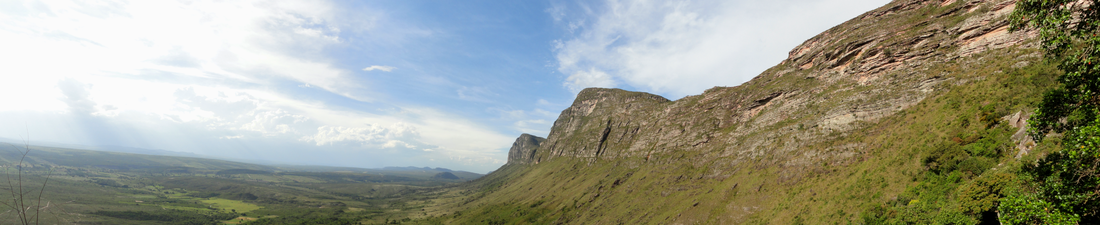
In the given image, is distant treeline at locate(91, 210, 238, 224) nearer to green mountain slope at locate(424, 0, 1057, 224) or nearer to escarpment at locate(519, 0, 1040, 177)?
green mountain slope at locate(424, 0, 1057, 224)

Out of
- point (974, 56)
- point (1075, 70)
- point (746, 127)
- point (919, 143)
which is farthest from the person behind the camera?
point (746, 127)

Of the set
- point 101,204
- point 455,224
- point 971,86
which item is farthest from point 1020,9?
point 101,204

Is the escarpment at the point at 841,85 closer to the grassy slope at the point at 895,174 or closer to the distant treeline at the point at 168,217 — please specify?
the grassy slope at the point at 895,174

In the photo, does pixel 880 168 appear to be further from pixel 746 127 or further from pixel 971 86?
pixel 746 127

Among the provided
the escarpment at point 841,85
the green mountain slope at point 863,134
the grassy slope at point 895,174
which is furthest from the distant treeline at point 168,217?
the escarpment at point 841,85

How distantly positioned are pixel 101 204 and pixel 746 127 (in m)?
300

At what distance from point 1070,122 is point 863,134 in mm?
40292

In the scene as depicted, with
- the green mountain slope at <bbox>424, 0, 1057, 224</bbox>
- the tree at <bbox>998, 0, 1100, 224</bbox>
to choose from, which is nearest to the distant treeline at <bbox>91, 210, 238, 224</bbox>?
the green mountain slope at <bbox>424, 0, 1057, 224</bbox>

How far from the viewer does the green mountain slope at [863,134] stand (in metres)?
39.9

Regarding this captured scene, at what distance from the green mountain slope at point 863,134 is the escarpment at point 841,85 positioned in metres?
0.28

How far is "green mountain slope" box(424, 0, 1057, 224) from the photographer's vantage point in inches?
1572

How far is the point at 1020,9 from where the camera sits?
2362 centimetres

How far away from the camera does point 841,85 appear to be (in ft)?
239

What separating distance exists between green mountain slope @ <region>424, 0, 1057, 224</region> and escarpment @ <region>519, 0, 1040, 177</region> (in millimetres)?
275
